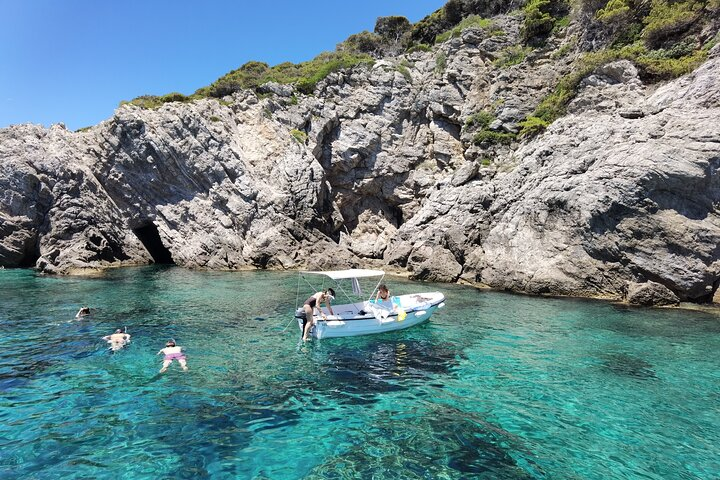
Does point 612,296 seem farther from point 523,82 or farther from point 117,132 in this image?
point 117,132

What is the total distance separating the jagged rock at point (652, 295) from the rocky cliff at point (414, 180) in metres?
0.11

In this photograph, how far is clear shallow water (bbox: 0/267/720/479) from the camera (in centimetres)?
803

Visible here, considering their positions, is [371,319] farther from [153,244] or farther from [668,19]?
[153,244]

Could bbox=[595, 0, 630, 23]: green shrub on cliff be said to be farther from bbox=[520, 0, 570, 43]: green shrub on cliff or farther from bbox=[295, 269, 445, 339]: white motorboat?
bbox=[295, 269, 445, 339]: white motorboat

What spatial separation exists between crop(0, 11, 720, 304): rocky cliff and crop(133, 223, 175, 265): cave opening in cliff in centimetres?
17

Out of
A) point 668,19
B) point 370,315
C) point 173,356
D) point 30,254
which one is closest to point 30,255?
point 30,254

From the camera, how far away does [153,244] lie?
46.9 m

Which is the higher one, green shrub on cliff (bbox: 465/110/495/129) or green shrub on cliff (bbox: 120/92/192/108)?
green shrub on cliff (bbox: 120/92/192/108)

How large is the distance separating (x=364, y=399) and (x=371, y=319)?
21.2 feet

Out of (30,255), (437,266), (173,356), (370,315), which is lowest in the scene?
(173,356)

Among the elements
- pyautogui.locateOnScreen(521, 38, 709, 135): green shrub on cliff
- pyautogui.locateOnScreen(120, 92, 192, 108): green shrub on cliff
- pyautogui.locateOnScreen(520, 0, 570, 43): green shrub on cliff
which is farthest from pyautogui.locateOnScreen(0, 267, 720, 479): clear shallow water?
pyautogui.locateOnScreen(520, 0, 570, 43): green shrub on cliff

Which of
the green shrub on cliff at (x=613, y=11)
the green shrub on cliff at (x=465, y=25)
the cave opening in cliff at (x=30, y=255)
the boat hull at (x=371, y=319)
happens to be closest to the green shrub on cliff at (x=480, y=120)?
the green shrub on cliff at (x=613, y=11)

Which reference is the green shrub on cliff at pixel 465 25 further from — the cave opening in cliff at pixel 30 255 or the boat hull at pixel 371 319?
the cave opening in cliff at pixel 30 255

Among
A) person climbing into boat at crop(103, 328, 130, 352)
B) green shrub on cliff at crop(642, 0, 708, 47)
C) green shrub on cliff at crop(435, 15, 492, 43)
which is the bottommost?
person climbing into boat at crop(103, 328, 130, 352)
